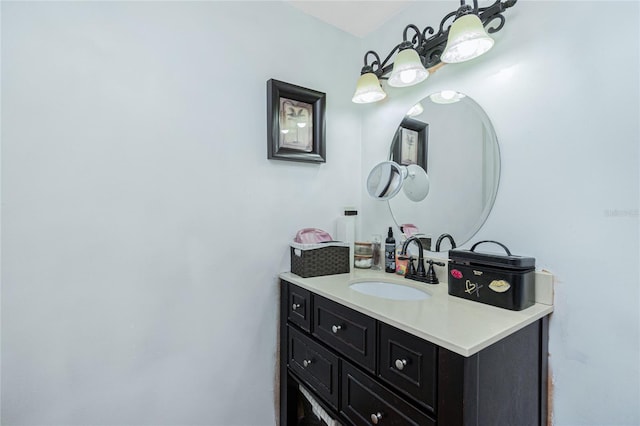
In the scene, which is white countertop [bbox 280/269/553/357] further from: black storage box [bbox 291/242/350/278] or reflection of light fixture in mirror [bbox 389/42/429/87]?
reflection of light fixture in mirror [bbox 389/42/429/87]

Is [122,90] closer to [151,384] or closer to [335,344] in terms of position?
[151,384]

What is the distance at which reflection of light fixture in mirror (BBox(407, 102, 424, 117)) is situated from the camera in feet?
5.02

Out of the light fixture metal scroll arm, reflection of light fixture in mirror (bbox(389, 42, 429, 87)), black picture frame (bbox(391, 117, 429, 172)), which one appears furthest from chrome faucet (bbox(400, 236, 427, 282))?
the light fixture metal scroll arm

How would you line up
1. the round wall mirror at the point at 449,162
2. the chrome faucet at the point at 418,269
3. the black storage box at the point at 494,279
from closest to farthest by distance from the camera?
the black storage box at the point at 494,279 < the round wall mirror at the point at 449,162 < the chrome faucet at the point at 418,269

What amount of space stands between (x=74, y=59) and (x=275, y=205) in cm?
98

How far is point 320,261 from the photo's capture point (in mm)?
1493

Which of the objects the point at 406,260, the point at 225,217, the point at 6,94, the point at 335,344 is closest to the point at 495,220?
the point at 406,260

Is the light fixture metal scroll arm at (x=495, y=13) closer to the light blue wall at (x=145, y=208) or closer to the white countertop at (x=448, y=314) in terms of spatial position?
the light blue wall at (x=145, y=208)

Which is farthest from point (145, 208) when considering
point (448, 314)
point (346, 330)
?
point (448, 314)

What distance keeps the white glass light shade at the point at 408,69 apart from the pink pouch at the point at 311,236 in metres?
0.85

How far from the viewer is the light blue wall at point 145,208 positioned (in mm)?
1045

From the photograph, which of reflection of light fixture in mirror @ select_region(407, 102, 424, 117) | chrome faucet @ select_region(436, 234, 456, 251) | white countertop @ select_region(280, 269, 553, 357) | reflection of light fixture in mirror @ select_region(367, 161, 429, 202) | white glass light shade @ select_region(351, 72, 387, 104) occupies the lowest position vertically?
white countertop @ select_region(280, 269, 553, 357)

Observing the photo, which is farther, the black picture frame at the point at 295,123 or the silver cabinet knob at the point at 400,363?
the black picture frame at the point at 295,123

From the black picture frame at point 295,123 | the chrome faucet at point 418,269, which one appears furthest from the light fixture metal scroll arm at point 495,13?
the chrome faucet at point 418,269
